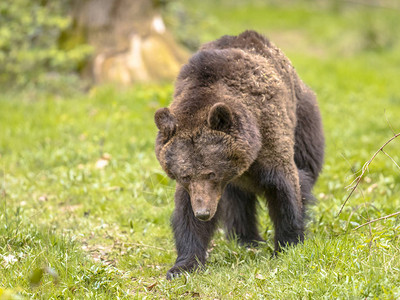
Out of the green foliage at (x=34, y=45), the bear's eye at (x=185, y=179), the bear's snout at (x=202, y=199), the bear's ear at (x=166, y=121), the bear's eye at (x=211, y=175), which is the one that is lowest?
the bear's snout at (x=202, y=199)

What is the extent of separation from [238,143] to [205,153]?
0.28 m

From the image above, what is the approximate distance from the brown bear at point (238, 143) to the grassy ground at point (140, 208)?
30 centimetres

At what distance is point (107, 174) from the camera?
7.60m

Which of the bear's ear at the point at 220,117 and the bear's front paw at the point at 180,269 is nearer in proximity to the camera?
the bear's ear at the point at 220,117

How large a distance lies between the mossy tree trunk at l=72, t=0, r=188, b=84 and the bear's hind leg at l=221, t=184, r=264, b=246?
5743 millimetres

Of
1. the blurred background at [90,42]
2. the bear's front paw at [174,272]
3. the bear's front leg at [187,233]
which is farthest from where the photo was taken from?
the blurred background at [90,42]

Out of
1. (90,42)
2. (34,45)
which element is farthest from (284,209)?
(34,45)

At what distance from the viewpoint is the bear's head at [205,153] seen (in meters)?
4.50

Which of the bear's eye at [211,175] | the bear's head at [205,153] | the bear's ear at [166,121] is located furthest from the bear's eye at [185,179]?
the bear's ear at [166,121]

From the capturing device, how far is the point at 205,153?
177 inches

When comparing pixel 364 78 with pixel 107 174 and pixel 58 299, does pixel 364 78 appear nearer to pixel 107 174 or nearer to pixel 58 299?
pixel 107 174

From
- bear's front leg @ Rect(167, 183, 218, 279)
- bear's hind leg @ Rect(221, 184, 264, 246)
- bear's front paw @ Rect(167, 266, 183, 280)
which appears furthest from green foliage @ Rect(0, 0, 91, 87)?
bear's front paw @ Rect(167, 266, 183, 280)

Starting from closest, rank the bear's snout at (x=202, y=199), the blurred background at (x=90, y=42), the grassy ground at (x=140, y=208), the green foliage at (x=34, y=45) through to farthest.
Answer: the grassy ground at (x=140, y=208) < the bear's snout at (x=202, y=199) < the green foliage at (x=34, y=45) < the blurred background at (x=90, y=42)

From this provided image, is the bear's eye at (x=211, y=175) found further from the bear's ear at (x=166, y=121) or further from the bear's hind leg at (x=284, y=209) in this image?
the bear's hind leg at (x=284, y=209)
